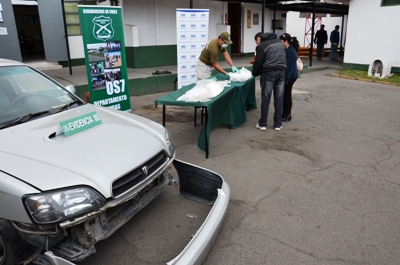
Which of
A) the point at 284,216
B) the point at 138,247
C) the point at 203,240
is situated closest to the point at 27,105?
the point at 138,247

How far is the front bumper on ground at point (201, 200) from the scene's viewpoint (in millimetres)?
2086

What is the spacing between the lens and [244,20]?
1439cm

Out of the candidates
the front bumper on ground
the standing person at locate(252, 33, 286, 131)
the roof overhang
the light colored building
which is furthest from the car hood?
the light colored building

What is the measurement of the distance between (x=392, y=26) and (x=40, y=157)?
43.9ft

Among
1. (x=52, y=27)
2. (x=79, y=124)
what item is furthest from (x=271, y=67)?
(x=52, y=27)

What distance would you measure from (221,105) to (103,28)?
2468mm

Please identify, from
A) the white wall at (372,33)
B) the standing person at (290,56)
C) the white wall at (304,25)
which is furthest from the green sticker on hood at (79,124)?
the white wall at (304,25)

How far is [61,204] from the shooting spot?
2.08m

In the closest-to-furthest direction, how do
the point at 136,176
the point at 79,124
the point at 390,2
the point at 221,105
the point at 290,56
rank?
the point at 136,176 < the point at 79,124 < the point at 221,105 < the point at 290,56 < the point at 390,2

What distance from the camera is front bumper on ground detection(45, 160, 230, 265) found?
209cm

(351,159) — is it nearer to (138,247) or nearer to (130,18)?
(138,247)

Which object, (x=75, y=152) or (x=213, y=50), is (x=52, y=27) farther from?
(x=75, y=152)

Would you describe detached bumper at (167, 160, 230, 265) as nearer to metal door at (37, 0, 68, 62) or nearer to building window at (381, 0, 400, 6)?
metal door at (37, 0, 68, 62)

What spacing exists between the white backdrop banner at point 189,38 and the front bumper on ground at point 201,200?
4.46 metres
